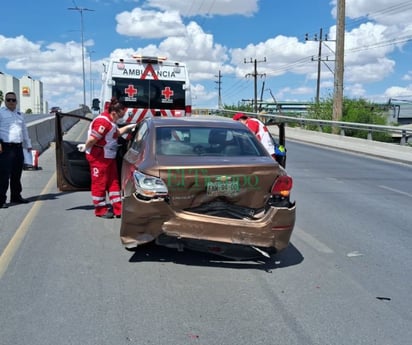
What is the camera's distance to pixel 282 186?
5.28 meters

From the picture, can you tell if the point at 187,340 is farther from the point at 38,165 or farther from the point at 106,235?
the point at 38,165

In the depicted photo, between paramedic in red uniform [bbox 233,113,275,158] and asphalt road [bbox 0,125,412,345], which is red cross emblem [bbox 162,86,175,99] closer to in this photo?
paramedic in red uniform [bbox 233,113,275,158]

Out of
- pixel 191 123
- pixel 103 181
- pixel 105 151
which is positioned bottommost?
pixel 103 181

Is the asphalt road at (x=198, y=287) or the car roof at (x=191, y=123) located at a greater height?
the car roof at (x=191, y=123)

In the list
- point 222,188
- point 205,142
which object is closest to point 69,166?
point 205,142

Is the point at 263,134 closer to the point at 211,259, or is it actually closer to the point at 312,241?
the point at 312,241

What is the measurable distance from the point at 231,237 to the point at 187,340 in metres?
1.60

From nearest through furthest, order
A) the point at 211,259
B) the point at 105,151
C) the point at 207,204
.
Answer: the point at 207,204, the point at 211,259, the point at 105,151

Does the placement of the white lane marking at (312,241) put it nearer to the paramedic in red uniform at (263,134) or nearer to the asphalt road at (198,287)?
the asphalt road at (198,287)

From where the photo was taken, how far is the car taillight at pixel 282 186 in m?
5.26

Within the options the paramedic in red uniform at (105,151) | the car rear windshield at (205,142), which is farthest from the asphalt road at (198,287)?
the car rear windshield at (205,142)

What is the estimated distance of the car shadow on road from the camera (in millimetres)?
5387

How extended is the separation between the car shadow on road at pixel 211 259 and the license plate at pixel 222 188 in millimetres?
803

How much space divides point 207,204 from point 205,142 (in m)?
0.97
